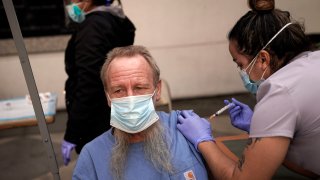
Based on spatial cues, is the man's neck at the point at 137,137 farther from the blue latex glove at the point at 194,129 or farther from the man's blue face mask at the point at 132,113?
the blue latex glove at the point at 194,129

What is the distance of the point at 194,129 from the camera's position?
127 cm

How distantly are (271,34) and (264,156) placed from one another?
431 millimetres

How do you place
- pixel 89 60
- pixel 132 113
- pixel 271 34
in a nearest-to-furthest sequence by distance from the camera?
pixel 271 34
pixel 132 113
pixel 89 60

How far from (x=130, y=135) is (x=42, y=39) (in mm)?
2689

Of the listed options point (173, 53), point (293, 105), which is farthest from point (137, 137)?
point (173, 53)

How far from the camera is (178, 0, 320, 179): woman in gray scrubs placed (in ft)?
3.16

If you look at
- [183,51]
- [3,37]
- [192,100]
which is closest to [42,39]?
[3,37]

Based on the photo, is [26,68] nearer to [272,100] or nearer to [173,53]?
[272,100]

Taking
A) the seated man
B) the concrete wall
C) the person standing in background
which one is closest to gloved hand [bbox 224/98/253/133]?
the seated man

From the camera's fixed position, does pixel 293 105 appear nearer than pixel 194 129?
Yes

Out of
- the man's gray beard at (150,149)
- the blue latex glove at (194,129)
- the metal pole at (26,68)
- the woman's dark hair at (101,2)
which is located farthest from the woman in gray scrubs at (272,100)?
the woman's dark hair at (101,2)

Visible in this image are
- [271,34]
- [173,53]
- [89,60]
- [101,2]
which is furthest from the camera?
[173,53]

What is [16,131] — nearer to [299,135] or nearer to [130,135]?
[130,135]

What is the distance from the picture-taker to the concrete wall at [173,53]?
3551 mm
